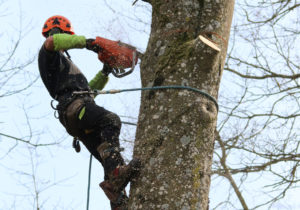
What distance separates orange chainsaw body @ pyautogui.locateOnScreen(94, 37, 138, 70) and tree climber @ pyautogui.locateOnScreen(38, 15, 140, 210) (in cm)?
7

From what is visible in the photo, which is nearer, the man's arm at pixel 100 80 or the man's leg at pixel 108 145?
the man's leg at pixel 108 145

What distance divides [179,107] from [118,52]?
0.88 meters

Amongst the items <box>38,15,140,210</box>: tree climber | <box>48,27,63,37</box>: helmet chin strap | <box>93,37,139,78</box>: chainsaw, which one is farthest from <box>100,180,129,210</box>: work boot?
<box>48,27,63,37</box>: helmet chin strap

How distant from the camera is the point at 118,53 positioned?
10.1 feet

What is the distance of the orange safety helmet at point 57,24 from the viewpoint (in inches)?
145

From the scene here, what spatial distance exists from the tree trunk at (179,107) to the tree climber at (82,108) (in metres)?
0.19

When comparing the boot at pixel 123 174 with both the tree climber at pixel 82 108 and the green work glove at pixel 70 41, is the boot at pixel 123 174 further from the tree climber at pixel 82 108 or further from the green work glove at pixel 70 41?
the green work glove at pixel 70 41

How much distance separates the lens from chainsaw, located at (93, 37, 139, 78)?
3.03 m

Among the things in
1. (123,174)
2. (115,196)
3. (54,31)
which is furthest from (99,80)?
(123,174)

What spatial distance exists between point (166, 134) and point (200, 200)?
355mm

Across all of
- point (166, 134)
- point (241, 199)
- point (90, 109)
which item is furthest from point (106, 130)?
point (241, 199)

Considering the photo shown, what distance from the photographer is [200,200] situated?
223 cm

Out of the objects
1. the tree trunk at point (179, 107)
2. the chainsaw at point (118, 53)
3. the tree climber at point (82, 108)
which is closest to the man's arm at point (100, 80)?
the tree climber at point (82, 108)

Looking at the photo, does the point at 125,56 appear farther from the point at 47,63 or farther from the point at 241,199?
the point at 241,199
